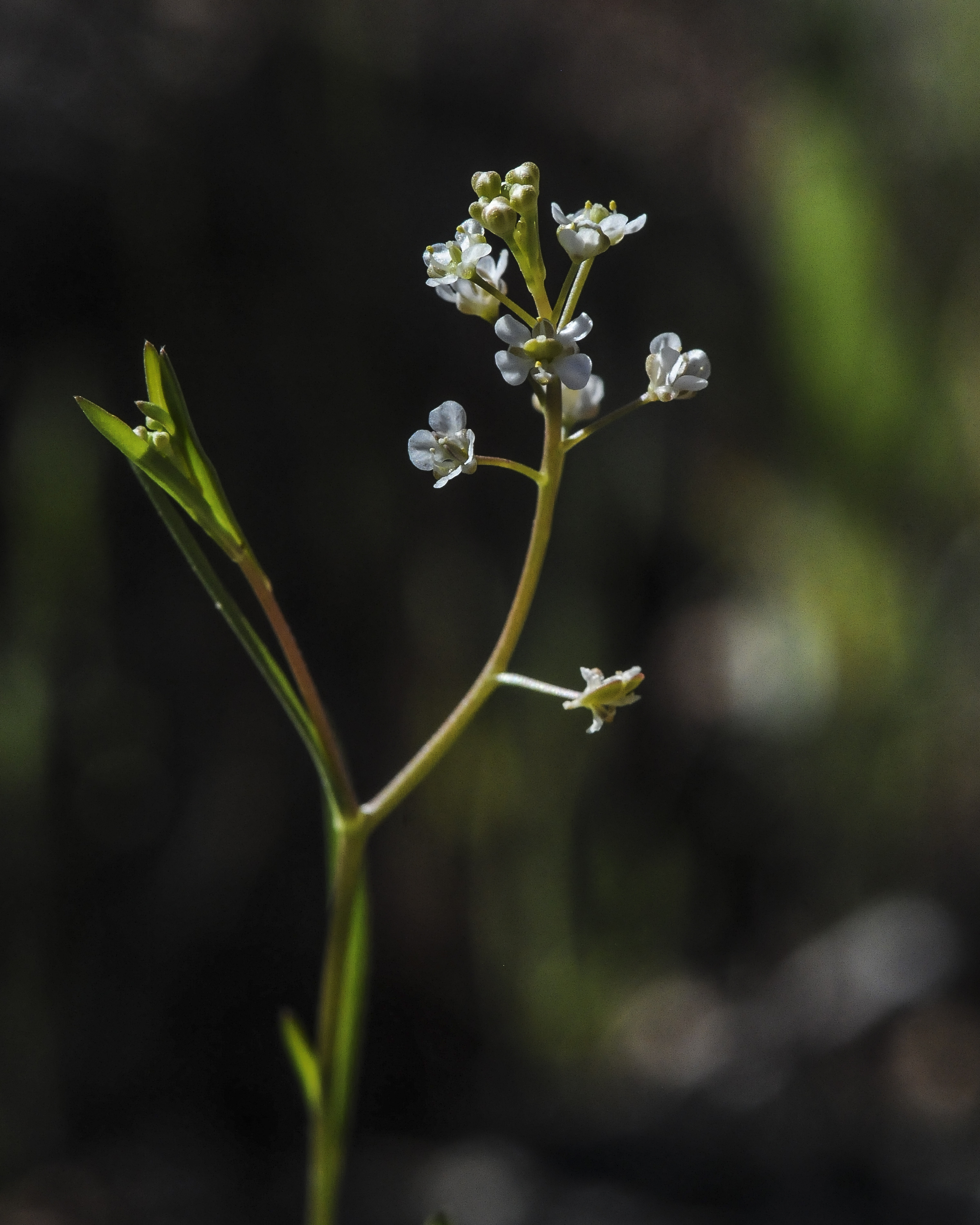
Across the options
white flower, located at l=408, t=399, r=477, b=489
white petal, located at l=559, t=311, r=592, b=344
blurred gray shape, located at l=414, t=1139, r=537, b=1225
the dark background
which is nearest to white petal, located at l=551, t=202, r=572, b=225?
white petal, located at l=559, t=311, r=592, b=344

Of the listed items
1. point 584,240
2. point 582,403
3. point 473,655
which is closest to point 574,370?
point 584,240

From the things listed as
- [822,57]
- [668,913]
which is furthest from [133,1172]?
[822,57]

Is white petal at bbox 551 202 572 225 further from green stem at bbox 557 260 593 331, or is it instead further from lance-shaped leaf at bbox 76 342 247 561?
lance-shaped leaf at bbox 76 342 247 561

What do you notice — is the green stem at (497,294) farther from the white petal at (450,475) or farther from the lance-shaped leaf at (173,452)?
the lance-shaped leaf at (173,452)

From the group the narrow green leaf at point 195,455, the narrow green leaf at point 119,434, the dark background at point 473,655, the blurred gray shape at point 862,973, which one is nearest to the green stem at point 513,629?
the narrow green leaf at point 195,455

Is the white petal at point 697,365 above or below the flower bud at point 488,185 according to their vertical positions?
below

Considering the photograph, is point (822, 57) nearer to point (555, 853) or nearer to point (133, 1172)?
point (555, 853)
